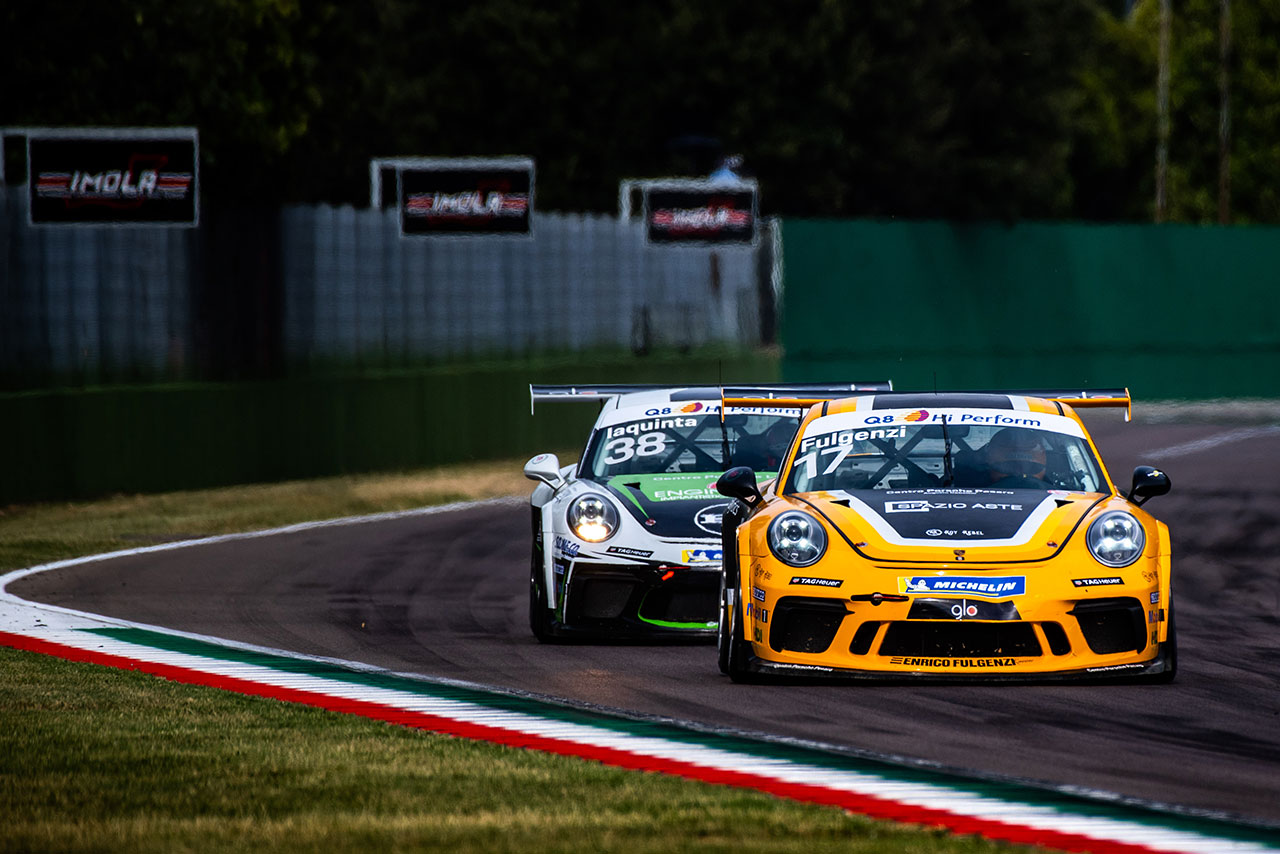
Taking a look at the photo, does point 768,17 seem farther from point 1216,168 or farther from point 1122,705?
Answer: point 1122,705

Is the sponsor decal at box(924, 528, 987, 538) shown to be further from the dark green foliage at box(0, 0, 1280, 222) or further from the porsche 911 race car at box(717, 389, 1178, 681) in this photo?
the dark green foliage at box(0, 0, 1280, 222)

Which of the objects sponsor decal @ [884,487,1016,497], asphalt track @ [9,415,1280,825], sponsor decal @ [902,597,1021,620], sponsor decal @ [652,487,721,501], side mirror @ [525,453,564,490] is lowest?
asphalt track @ [9,415,1280,825]

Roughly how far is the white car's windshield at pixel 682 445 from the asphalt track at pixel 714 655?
1.02 meters

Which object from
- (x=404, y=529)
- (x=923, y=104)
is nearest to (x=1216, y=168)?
(x=923, y=104)

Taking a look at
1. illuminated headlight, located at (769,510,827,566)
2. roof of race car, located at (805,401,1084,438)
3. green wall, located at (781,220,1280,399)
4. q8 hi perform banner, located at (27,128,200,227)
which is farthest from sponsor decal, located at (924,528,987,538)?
green wall, located at (781,220,1280,399)

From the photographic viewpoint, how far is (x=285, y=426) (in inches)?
994

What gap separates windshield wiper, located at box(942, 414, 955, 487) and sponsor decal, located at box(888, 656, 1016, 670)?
3.60ft

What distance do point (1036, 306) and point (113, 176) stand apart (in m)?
23.8

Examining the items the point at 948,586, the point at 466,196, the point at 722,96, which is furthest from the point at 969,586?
the point at 722,96

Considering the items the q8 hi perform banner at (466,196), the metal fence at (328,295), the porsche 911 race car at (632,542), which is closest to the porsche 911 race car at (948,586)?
the porsche 911 race car at (632,542)

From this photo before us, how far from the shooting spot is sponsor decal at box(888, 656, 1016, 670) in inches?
379

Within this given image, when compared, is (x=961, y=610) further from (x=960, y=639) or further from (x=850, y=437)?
(x=850, y=437)

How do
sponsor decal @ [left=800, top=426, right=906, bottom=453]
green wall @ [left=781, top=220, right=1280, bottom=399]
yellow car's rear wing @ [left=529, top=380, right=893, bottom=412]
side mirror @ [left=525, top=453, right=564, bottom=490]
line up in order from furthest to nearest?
green wall @ [left=781, top=220, right=1280, bottom=399], side mirror @ [left=525, top=453, right=564, bottom=490], yellow car's rear wing @ [left=529, top=380, right=893, bottom=412], sponsor decal @ [left=800, top=426, right=906, bottom=453]

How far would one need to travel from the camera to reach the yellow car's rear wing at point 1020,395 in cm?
1138
